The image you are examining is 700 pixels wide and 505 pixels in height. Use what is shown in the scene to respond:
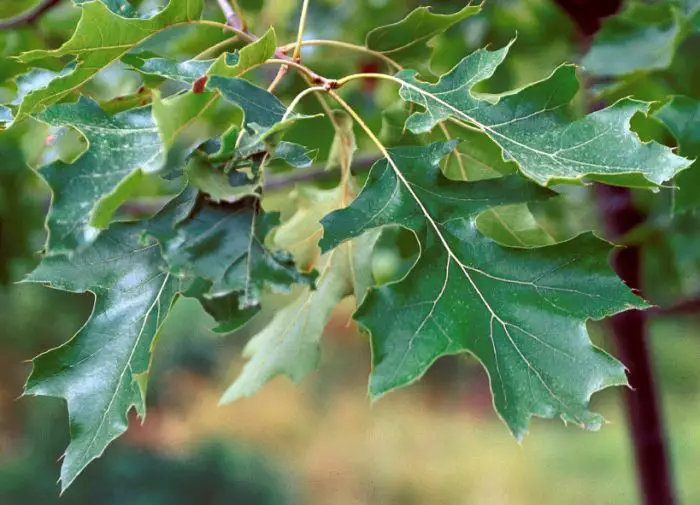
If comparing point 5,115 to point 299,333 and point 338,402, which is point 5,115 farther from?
point 338,402

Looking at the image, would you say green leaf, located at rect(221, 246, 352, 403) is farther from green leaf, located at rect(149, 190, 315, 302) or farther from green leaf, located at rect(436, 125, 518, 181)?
green leaf, located at rect(149, 190, 315, 302)

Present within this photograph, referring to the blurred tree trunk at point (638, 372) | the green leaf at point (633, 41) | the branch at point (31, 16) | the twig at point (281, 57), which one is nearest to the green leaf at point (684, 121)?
the green leaf at point (633, 41)

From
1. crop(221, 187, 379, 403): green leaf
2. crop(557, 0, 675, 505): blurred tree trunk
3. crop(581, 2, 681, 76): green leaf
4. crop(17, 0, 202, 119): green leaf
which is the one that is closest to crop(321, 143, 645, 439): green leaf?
crop(221, 187, 379, 403): green leaf

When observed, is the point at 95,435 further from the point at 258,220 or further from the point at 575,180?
the point at 575,180

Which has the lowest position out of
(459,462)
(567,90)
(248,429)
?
(459,462)

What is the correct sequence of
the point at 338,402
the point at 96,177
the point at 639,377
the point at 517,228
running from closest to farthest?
the point at 96,177 < the point at 517,228 < the point at 639,377 < the point at 338,402

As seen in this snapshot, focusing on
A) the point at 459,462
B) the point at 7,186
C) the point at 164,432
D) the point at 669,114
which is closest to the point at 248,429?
the point at 164,432

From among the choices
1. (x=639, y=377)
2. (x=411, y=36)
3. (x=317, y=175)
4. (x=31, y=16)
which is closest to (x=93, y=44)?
(x=411, y=36)
